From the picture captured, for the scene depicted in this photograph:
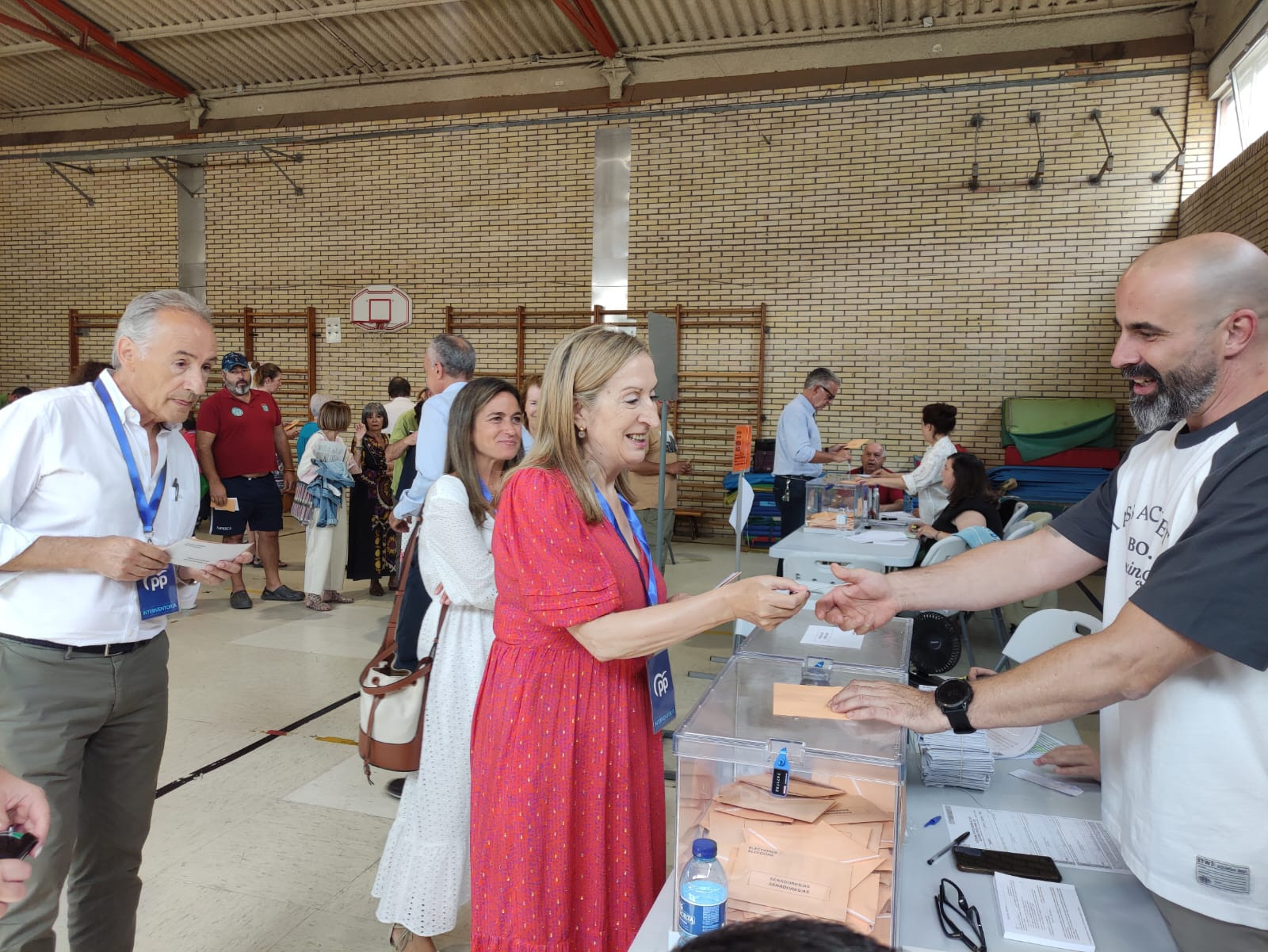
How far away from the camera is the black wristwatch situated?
1.42 metres

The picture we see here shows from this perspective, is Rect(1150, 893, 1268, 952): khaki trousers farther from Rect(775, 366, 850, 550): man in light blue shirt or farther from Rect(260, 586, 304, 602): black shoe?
Rect(260, 586, 304, 602): black shoe

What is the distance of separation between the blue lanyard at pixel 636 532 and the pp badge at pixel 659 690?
0.12m

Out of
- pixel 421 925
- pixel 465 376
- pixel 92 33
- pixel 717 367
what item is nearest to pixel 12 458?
pixel 421 925

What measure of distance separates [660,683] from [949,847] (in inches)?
25.5

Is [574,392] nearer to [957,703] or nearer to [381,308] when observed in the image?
[957,703]

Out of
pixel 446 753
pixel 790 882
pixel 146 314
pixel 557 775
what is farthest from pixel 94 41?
pixel 790 882

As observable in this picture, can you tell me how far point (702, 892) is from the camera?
1.21 metres

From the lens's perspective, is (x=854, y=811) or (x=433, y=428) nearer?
(x=854, y=811)

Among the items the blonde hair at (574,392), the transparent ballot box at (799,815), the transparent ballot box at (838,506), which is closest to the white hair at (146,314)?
the blonde hair at (574,392)

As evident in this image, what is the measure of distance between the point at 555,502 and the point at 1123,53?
1053 cm

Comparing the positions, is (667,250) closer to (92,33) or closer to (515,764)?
(92,33)

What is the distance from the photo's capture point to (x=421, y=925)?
2398mm

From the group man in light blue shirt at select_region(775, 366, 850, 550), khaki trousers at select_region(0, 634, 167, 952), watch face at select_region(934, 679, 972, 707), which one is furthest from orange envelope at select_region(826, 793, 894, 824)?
man in light blue shirt at select_region(775, 366, 850, 550)

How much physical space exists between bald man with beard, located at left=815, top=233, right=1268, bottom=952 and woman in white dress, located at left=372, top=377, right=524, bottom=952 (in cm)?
134
